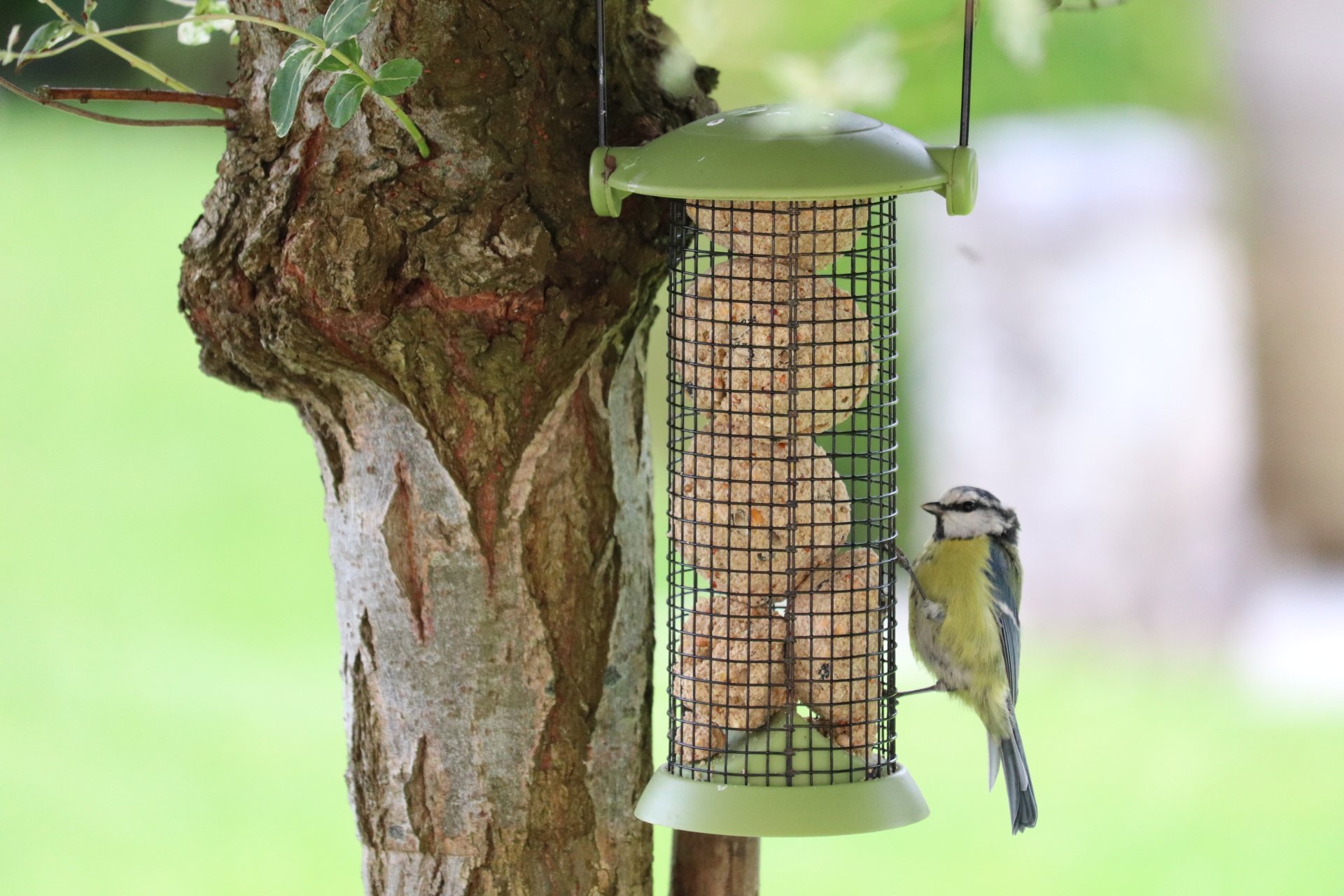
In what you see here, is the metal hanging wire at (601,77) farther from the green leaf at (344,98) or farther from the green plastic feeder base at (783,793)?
the green plastic feeder base at (783,793)

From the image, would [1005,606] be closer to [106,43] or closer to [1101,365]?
[106,43]

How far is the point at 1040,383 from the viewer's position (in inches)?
240

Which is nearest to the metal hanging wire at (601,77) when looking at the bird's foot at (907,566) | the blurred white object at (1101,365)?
the bird's foot at (907,566)

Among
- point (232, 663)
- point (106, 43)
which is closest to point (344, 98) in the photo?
point (106, 43)

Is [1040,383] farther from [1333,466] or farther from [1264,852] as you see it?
[1264,852]

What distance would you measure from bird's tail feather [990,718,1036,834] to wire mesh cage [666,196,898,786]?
0.48 m

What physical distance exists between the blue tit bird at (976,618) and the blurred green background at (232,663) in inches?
43.2

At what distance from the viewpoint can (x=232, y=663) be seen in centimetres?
589

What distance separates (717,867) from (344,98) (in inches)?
47.8

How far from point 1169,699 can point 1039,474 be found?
40.3 inches

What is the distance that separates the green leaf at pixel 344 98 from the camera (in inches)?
67.9

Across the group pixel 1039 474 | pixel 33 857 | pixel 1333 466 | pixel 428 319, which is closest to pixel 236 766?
pixel 33 857

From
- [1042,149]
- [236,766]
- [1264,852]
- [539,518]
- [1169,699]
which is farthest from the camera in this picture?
[1042,149]

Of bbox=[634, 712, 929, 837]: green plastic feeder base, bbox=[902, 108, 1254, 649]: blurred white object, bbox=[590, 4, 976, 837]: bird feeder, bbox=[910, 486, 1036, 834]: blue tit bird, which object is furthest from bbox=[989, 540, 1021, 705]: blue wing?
bbox=[902, 108, 1254, 649]: blurred white object
